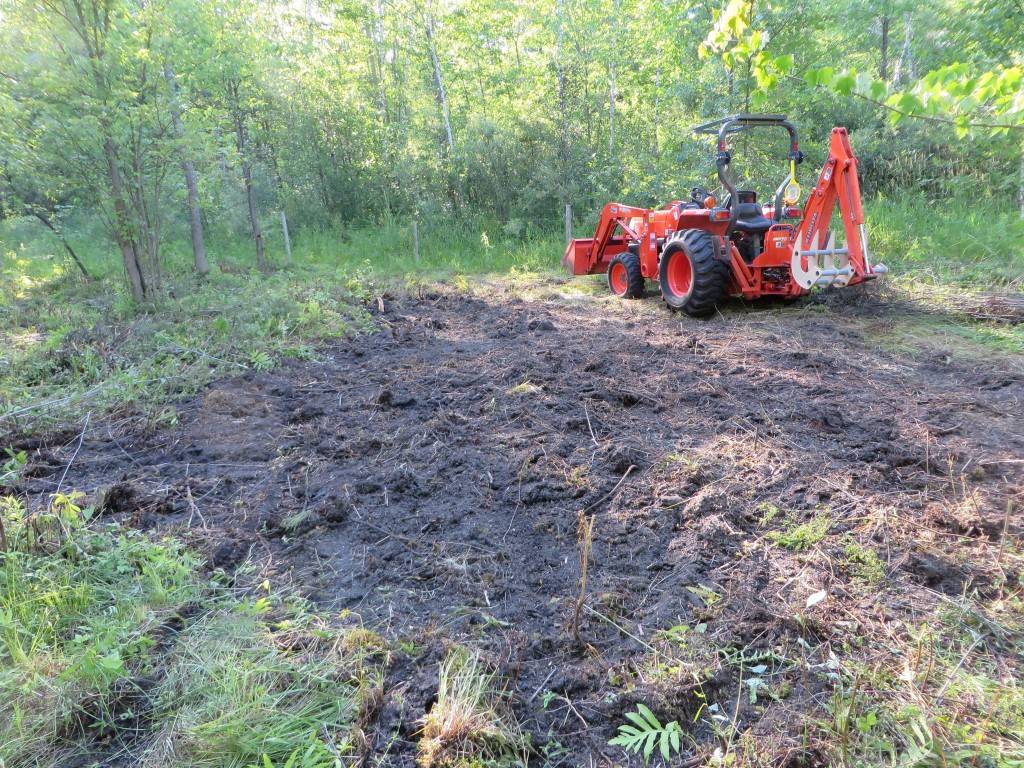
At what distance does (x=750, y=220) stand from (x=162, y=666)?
6.95 m

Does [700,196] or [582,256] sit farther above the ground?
[700,196]

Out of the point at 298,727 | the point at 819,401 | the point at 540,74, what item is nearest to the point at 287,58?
the point at 540,74

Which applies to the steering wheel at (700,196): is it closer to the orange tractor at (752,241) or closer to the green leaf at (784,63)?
the orange tractor at (752,241)

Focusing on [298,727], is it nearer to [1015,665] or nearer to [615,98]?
[1015,665]

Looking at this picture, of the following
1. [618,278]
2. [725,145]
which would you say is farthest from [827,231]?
[618,278]

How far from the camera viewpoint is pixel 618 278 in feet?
28.9

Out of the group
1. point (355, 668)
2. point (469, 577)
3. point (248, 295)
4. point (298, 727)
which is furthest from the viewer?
point (248, 295)

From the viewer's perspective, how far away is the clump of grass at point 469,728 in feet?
5.77

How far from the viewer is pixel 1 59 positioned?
6.93 meters

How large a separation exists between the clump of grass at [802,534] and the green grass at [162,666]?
1800 millimetres

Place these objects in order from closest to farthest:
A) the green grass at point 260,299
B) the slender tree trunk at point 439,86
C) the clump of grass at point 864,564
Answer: the clump of grass at point 864,564
the green grass at point 260,299
the slender tree trunk at point 439,86

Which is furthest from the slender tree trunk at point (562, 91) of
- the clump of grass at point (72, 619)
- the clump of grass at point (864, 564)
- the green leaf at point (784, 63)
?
the clump of grass at point (72, 619)

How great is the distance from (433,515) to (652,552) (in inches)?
43.9

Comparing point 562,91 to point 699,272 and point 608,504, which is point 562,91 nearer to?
point 699,272
